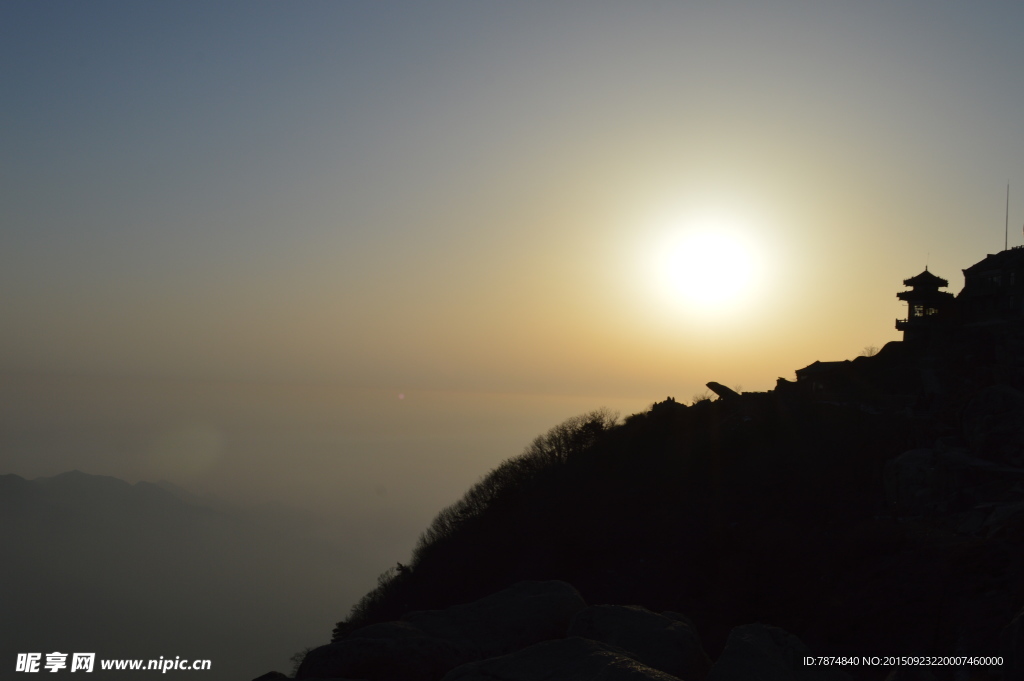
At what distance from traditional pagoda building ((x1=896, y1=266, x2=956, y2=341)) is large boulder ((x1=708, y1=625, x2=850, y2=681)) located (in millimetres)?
49657

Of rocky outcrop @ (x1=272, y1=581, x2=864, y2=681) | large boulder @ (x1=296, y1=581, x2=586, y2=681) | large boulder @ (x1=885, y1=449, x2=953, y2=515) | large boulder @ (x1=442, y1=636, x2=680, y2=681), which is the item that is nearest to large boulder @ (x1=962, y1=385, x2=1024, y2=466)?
large boulder @ (x1=885, y1=449, x2=953, y2=515)

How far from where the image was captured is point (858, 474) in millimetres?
34188

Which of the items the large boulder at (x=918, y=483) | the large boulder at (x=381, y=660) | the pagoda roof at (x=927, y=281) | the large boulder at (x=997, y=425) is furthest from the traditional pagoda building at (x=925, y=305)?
the large boulder at (x=381, y=660)

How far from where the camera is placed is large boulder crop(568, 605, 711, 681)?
12094mm

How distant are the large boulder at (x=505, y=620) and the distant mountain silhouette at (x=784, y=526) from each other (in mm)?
206

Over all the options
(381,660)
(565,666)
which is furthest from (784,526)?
(565,666)

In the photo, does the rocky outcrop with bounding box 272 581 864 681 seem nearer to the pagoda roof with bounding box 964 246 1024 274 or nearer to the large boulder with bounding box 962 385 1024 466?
the large boulder with bounding box 962 385 1024 466

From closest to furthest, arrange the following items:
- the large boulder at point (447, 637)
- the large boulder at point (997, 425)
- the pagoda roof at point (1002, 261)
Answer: the large boulder at point (447, 637) → the large boulder at point (997, 425) → the pagoda roof at point (1002, 261)

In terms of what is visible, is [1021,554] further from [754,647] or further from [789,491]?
[789,491]

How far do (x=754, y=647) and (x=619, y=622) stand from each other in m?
2.54

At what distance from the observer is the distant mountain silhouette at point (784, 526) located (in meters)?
15.9

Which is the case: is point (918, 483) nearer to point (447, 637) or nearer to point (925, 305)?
point (447, 637)

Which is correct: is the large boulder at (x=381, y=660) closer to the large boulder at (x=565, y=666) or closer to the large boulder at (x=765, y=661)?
the large boulder at (x=565, y=666)

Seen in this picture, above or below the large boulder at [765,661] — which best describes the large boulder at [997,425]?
above
